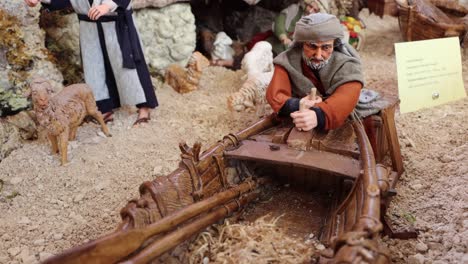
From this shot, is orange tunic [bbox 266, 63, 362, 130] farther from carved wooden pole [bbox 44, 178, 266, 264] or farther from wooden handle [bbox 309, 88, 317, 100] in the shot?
carved wooden pole [bbox 44, 178, 266, 264]

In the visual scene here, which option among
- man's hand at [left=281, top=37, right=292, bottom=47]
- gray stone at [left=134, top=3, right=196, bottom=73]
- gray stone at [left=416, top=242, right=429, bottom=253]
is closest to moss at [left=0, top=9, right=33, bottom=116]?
gray stone at [left=134, top=3, right=196, bottom=73]

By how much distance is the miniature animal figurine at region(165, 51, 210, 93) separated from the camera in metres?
4.64

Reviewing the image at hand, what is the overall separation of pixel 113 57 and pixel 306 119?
6.78 feet

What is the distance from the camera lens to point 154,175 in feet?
10.5

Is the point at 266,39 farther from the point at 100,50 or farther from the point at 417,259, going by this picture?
the point at 417,259

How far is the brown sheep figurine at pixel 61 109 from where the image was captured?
3191mm

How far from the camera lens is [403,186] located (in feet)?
9.50

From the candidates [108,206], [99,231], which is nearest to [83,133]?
Answer: [108,206]

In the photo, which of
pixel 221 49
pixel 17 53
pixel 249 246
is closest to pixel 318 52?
pixel 249 246

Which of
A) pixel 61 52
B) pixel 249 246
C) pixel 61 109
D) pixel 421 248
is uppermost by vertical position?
pixel 61 52

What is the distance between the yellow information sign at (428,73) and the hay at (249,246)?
198cm

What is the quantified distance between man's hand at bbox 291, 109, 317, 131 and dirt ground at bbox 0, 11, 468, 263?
0.76m

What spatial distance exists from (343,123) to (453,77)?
188 centimetres

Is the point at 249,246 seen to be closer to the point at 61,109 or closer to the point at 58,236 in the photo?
the point at 58,236
